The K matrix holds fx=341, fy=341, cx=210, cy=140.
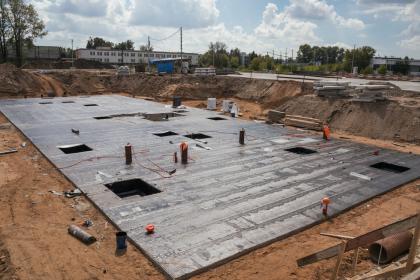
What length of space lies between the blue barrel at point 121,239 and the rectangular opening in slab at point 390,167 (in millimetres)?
9435

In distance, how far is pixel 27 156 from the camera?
12727mm

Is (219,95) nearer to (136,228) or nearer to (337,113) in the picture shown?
(337,113)

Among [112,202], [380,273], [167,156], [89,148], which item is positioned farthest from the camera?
[89,148]

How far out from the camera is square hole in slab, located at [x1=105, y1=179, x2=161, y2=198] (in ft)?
32.1

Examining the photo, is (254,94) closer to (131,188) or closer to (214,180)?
(214,180)

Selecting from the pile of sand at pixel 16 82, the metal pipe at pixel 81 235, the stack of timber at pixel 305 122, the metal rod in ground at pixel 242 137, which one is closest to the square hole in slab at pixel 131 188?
the metal pipe at pixel 81 235

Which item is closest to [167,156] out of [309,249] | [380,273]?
[309,249]

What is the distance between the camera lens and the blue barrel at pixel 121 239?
658 cm

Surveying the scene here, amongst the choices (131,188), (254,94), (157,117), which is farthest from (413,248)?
(254,94)

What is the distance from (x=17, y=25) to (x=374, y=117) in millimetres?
53126

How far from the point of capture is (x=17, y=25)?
51.8 m

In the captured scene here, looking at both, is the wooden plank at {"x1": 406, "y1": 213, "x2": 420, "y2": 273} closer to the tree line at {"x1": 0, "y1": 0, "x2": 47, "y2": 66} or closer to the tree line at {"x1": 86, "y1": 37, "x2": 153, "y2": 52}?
the tree line at {"x1": 0, "y1": 0, "x2": 47, "y2": 66}

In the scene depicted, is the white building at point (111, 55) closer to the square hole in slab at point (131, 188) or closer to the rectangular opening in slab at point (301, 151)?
the rectangular opening in slab at point (301, 151)

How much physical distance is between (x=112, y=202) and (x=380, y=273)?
6.14 metres
